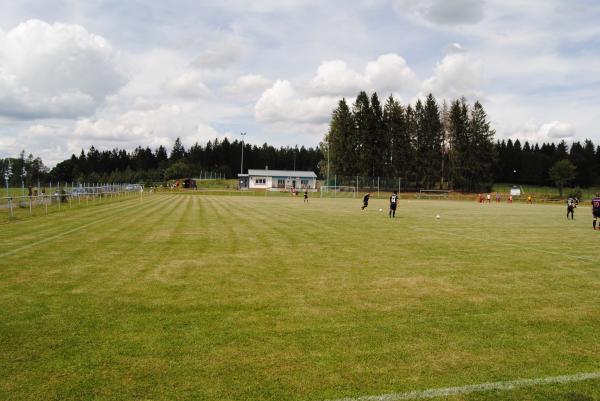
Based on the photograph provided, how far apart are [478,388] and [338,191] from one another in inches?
2801

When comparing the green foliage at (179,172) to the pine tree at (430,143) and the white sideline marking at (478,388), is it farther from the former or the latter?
the white sideline marking at (478,388)

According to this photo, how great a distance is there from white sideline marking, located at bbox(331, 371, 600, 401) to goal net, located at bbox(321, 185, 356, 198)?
221 feet

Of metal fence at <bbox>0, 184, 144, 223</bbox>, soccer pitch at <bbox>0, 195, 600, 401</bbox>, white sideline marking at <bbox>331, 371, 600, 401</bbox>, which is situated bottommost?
white sideline marking at <bbox>331, 371, 600, 401</bbox>

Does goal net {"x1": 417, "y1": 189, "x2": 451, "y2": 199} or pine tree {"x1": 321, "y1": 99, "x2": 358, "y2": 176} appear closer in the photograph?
goal net {"x1": 417, "y1": 189, "x2": 451, "y2": 199}

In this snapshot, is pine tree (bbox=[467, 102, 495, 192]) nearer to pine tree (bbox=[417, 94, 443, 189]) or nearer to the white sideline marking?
pine tree (bbox=[417, 94, 443, 189])

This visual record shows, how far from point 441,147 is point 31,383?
91.8 m

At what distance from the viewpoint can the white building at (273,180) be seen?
100312 mm

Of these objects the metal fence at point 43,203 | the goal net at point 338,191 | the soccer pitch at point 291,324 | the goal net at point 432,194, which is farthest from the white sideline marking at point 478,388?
the goal net at point 432,194

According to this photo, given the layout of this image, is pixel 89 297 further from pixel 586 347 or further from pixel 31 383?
pixel 586 347

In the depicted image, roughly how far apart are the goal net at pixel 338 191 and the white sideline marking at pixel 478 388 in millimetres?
67287

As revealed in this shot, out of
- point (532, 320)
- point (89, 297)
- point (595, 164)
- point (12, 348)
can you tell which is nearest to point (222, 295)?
point (89, 297)

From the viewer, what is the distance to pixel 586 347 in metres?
5.81

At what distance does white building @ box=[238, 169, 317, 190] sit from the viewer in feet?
329

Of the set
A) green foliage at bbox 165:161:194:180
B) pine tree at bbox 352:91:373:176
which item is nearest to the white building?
pine tree at bbox 352:91:373:176
